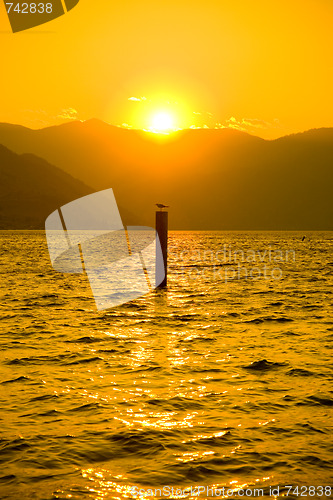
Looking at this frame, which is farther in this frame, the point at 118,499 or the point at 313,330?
the point at 313,330

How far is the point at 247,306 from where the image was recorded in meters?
23.5

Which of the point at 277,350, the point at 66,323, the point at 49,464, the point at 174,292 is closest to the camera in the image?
the point at 49,464

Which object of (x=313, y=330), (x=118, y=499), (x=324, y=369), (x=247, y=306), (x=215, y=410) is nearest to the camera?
(x=118, y=499)

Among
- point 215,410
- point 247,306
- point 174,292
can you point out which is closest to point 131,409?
point 215,410

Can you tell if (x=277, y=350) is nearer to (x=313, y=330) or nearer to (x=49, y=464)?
(x=313, y=330)

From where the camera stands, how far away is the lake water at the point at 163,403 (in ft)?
23.8

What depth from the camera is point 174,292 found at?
94.6 ft

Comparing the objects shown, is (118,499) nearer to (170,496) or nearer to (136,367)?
(170,496)

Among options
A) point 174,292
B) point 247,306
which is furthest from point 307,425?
point 174,292

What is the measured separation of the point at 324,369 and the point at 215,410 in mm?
3963

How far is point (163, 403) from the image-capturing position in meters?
10.0

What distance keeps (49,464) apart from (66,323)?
11.4m

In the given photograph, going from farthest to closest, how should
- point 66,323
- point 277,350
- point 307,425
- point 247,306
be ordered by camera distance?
point 247,306 → point 66,323 → point 277,350 → point 307,425

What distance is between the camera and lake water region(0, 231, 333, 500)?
7.25 m
